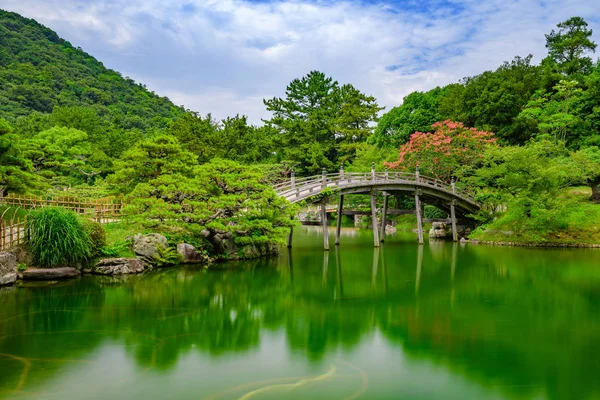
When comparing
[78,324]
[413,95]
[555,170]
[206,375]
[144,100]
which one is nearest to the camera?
[206,375]

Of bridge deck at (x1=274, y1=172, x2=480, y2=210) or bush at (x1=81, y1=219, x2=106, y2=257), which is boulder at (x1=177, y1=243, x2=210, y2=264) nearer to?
bush at (x1=81, y1=219, x2=106, y2=257)

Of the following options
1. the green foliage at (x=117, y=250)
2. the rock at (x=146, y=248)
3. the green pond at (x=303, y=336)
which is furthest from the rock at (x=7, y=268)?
the rock at (x=146, y=248)

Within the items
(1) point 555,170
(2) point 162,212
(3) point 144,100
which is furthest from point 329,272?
(3) point 144,100

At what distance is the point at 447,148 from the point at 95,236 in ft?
70.3

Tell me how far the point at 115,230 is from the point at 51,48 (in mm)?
70922

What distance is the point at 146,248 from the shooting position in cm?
1533

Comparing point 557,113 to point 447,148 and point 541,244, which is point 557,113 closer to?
point 447,148

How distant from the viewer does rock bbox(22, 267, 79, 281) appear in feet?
42.3

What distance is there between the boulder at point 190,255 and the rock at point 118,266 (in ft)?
5.49

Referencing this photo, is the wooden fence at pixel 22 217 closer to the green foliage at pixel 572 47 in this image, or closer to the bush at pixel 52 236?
the bush at pixel 52 236

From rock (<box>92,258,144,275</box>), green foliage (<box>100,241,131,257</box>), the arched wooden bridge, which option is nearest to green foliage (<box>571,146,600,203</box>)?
the arched wooden bridge

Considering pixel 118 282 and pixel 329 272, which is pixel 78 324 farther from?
pixel 329 272

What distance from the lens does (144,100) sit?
71.6m

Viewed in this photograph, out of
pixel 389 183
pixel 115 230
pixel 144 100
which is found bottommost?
pixel 115 230
